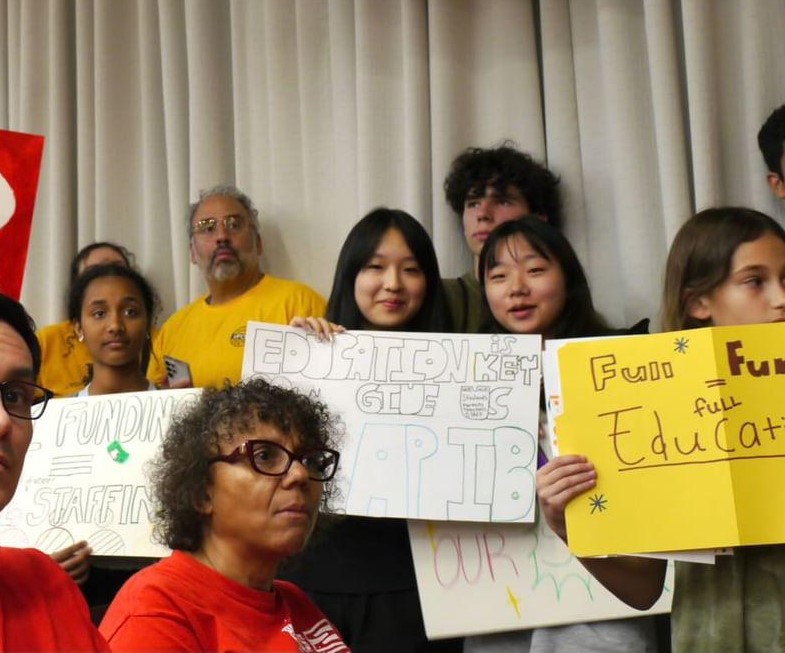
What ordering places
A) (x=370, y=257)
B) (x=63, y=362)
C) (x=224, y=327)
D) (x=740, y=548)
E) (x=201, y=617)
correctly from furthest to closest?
1. (x=63, y=362)
2. (x=224, y=327)
3. (x=370, y=257)
4. (x=740, y=548)
5. (x=201, y=617)

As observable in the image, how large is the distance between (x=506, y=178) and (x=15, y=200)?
157 cm

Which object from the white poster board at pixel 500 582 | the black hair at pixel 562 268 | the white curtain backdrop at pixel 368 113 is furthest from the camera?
the white curtain backdrop at pixel 368 113

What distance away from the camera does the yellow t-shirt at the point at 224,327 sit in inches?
132

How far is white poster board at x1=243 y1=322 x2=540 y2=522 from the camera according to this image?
2.33 m

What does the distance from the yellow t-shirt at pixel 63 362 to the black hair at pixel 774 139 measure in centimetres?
233

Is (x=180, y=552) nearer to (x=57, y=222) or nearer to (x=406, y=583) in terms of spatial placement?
(x=406, y=583)

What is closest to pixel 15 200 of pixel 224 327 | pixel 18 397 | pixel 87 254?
pixel 18 397

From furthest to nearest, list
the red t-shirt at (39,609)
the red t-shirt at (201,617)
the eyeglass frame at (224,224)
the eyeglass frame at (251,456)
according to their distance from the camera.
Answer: the eyeglass frame at (224,224), the eyeglass frame at (251,456), the red t-shirt at (201,617), the red t-shirt at (39,609)

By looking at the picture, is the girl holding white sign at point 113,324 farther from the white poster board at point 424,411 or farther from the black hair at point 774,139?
the black hair at point 774,139

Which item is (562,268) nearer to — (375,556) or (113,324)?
(375,556)

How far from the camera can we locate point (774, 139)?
9.37ft

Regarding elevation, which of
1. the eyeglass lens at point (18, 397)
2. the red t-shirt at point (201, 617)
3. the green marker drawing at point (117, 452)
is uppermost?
the green marker drawing at point (117, 452)

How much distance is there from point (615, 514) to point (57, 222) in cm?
319

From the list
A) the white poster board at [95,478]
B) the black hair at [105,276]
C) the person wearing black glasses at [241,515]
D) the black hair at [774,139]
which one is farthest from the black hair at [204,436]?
the black hair at [774,139]
